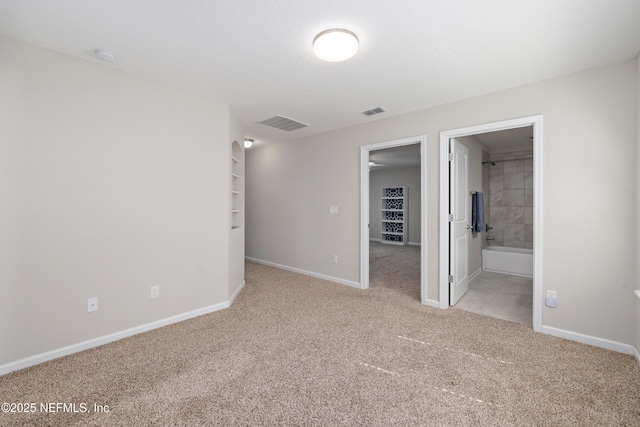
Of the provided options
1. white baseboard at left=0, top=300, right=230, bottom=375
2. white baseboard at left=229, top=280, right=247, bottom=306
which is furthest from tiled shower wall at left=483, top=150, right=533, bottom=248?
white baseboard at left=0, top=300, right=230, bottom=375

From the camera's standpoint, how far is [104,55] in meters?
2.15

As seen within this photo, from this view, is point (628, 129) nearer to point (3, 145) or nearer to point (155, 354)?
point (155, 354)

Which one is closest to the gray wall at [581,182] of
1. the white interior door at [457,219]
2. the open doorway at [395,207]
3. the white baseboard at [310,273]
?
the white interior door at [457,219]

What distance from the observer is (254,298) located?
139 inches

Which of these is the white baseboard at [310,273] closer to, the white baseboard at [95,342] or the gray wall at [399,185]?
the white baseboard at [95,342]

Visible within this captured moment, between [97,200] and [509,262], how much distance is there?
579cm

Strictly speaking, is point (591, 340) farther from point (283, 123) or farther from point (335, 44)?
point (283, 123)

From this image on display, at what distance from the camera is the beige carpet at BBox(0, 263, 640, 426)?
1.56m

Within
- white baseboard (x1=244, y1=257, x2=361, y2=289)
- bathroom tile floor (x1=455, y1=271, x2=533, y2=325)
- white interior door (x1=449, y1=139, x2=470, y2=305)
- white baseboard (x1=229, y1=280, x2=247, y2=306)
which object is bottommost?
bathroom tile floor (x1=455, y1=271, x2=533, y2=325)

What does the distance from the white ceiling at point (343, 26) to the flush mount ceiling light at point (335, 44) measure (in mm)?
47

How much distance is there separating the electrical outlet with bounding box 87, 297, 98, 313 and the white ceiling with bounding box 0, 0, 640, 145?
1990 millimetres

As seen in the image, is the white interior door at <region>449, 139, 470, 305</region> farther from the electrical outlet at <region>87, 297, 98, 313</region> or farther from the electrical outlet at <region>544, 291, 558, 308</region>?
the electrical outlet at <region>87, 297, 98, 313</region>

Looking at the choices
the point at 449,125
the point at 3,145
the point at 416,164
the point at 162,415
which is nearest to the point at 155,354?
the point at 162,415

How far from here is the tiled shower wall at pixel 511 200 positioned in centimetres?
523
